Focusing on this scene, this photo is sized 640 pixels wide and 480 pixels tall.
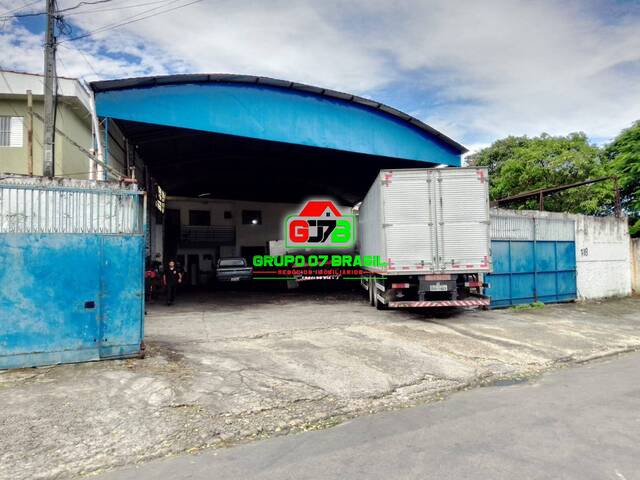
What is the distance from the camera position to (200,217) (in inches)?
1256

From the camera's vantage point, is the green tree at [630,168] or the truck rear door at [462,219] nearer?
the truck rear door at [462,219]

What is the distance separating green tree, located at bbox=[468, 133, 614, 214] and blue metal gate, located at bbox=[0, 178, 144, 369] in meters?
21.4

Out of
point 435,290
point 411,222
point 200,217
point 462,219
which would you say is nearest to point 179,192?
point 200,217

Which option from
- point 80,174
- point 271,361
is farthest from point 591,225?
point 80,174

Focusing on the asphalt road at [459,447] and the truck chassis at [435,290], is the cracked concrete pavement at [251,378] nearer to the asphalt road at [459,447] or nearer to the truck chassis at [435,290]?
the asphalt road at [459,447]

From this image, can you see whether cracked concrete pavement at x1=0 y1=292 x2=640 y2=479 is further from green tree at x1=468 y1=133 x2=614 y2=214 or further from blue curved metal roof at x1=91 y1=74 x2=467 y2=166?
green tree at x1=468 y1=133 x2=614 y2=214

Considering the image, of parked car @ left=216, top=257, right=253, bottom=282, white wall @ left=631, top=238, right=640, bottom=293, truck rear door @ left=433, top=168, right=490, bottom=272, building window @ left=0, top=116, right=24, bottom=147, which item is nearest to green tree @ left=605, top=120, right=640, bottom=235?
white wall @ left=631, top=238, right=640, bottom=293

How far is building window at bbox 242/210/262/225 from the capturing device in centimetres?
3278

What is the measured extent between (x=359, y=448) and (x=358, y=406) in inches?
49.4

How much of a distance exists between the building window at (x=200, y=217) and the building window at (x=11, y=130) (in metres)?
19.3

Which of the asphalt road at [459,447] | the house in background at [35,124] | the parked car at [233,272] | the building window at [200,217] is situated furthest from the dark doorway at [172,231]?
the asphalt road at [459,447]

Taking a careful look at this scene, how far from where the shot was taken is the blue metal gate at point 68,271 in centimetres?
607

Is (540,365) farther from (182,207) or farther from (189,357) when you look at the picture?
(182,207)

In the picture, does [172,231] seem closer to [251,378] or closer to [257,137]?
[257,137]
